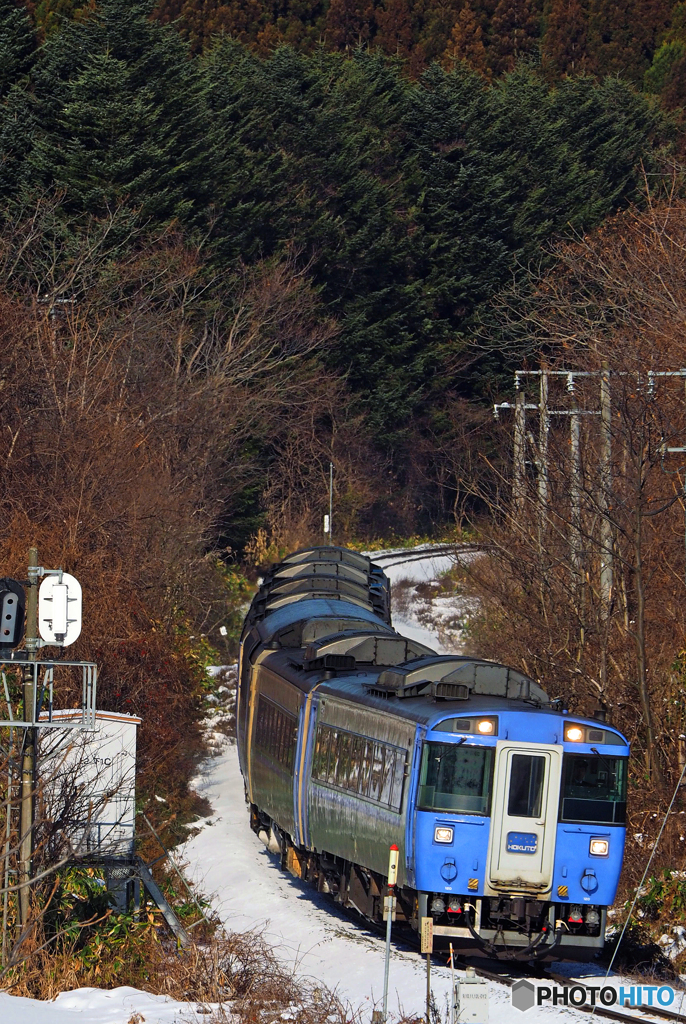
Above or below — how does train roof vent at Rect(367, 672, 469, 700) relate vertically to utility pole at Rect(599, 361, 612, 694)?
below

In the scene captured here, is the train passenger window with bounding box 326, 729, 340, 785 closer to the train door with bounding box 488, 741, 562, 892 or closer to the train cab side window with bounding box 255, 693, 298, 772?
the train cab side window with bounding box 255, 693, 298, 772

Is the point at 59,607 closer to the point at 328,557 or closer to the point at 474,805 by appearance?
the point at 474,805

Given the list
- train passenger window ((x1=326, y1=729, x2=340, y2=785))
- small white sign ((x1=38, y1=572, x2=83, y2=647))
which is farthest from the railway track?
small white sign ((x1=38, y1=572, x2=83, y2=647))

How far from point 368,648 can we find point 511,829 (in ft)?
15.0

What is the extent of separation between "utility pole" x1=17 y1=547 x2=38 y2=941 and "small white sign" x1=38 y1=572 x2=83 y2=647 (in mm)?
89

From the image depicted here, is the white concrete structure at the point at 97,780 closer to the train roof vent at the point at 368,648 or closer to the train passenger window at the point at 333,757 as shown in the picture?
the train passenger window at the point at 333,757

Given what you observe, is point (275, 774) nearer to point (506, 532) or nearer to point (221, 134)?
point (506, 532)

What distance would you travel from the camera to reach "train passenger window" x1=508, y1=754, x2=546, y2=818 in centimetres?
1366

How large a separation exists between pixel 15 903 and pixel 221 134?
43.5 metres

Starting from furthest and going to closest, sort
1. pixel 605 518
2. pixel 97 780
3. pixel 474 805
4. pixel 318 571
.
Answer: pixel 318 571
pixel 605 518
pixel 97 780
pixel 474 805

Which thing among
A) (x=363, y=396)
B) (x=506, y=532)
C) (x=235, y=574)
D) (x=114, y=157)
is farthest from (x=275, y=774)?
(x=363, y=396)

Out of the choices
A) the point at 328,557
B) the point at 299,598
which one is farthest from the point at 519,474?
the point at 328,557

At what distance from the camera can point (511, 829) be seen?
44.7ft

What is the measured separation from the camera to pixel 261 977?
1268cm
